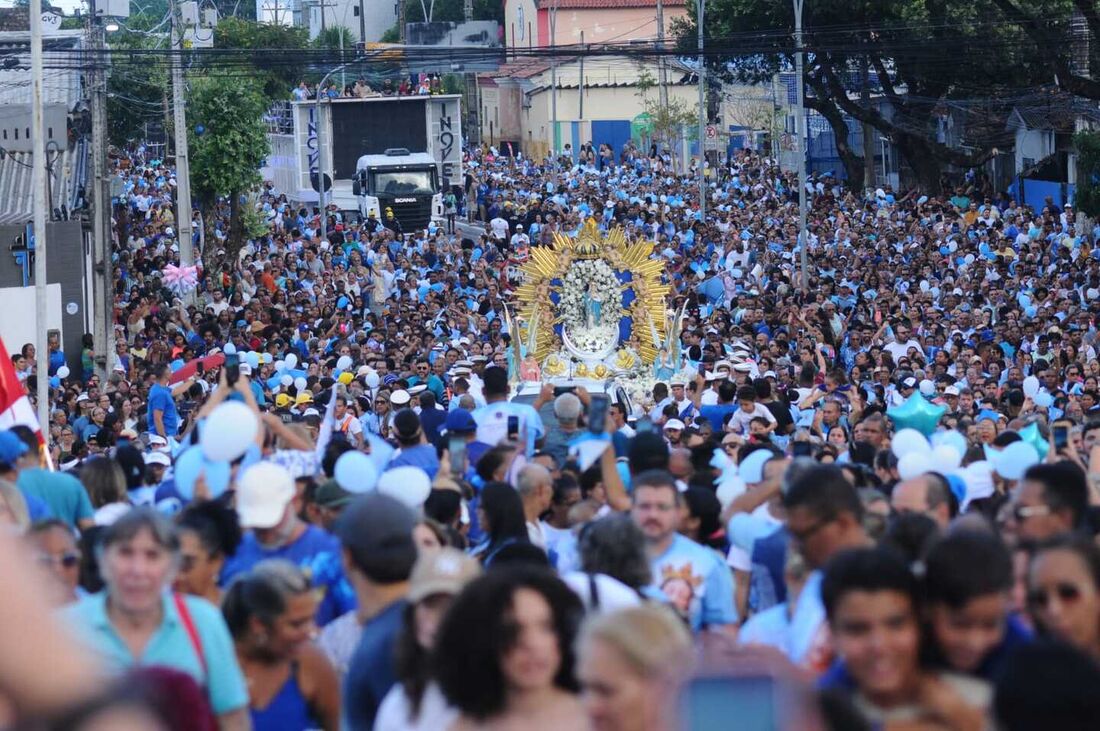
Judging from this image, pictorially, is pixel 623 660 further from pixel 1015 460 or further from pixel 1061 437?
pixel 1061 437

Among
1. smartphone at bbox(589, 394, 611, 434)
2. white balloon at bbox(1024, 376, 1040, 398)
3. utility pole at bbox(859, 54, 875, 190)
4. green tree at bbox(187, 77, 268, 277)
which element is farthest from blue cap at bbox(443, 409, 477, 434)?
utility pole at bbox(859, 54, 875, 190)

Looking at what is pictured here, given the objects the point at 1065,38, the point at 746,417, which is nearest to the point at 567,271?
the point at 746,417

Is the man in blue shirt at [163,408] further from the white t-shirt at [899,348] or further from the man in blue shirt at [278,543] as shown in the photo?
the man in blue shirt at [278,543]

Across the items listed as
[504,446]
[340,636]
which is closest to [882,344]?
[504,446]

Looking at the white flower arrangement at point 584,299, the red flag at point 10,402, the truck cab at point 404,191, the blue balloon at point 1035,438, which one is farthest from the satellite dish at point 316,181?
the blue balloon at point 1035,438

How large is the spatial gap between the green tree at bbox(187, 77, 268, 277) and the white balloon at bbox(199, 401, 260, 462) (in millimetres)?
27093

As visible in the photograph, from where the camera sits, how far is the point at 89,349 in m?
24.0

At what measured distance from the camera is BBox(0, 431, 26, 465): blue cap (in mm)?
7524

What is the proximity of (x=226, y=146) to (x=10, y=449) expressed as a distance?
27545 millimetres

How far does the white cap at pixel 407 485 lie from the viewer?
6723mm

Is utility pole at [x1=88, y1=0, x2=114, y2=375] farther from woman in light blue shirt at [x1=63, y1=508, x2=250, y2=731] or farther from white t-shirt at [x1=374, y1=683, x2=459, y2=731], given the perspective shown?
white t-shirt at [x1=374, y1=683, x2=459, y2=731]

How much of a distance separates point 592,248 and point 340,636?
12479 mm

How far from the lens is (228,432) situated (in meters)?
6.95

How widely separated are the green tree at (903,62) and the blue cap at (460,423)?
29918mm
